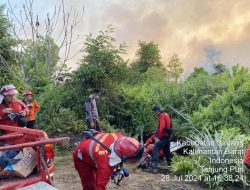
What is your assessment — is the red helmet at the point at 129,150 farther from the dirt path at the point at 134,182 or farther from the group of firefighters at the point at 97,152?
the dirt path at the point at 134,182

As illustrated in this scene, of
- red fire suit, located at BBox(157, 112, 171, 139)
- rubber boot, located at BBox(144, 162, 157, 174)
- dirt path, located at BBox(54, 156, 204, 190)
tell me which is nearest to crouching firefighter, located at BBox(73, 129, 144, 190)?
dirt path, located at BBox(54, 156, 204, 190)

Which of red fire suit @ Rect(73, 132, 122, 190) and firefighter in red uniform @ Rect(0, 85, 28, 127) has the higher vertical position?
firefighter in red uniform @ Rect(0, 85, 28, 127)

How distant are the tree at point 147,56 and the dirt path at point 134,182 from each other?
747 inches

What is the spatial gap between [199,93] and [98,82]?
3646 mm

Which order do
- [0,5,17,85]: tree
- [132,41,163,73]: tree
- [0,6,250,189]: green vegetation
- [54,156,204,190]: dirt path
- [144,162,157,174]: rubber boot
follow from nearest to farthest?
[54,156,204,190]: dirt path, [144,162,157,174]: rubber boot, [0,6,250,189]: green vegetation, [0,5,17,85]: tree, [132,41,163,73]: tree

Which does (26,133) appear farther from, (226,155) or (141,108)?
(141,108)

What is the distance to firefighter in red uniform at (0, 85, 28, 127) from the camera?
519cm

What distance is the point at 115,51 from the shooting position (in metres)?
11.3

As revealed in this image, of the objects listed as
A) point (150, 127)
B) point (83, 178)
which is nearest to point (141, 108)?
point (150, 127)

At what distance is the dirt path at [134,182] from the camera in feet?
19.6

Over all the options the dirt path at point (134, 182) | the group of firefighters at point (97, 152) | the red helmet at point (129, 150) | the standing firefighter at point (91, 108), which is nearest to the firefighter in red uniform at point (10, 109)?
the group of firefighters at point (97, 152)

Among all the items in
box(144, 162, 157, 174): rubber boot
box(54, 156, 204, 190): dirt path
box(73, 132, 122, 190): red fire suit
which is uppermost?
box(73, 132, 122, 190): red fire suit

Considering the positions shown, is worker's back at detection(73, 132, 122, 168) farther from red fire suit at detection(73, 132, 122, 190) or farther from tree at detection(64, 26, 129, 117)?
tree at detection(64, 26, 129, 117)
